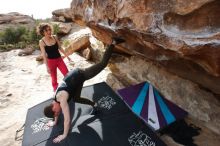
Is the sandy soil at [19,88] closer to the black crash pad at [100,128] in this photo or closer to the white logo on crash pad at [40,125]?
the white logo on crash pad at [40,125]

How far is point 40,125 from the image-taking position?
227 inches

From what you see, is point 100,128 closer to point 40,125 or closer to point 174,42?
point 40,125

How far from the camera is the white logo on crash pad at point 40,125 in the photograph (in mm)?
5600

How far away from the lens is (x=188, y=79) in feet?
17.5

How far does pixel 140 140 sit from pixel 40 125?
2357mm

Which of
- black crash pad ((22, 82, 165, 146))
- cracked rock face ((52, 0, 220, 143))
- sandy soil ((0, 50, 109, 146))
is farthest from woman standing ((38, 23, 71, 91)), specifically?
sandy soil ((0, 50, 109, 146))

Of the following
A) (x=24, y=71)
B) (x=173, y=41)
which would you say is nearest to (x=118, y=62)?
(x=173, y=41)

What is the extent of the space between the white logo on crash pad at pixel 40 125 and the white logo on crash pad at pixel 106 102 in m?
1.32

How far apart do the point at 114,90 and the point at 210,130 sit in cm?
269

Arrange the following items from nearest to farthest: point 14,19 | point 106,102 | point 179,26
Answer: point 179,26 → point 106,102 → point 14,19

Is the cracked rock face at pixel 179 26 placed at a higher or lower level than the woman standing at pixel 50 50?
higher

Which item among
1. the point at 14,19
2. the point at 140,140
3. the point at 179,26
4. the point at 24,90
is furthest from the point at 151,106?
the point at 14,19

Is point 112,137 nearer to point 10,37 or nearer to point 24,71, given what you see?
point 24,71

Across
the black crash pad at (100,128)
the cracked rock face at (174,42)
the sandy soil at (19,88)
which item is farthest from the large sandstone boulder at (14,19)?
the black crash pad at (100,128)
